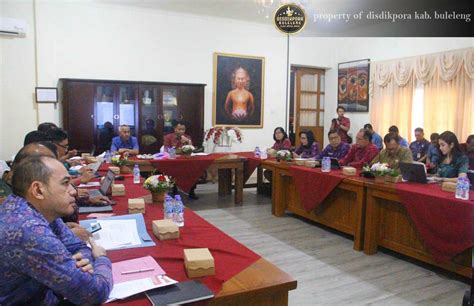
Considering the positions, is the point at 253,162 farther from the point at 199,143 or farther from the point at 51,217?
the point at 51,217

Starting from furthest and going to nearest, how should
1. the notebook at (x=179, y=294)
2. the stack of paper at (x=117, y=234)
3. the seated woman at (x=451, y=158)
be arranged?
the seated woman at (x=451, y=158)
the stack of paper at (x=117, y=234)
the notebook at (x=179, y=294)

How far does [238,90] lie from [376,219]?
191 inches

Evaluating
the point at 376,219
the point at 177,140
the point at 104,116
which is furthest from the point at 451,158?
the point at 104,116

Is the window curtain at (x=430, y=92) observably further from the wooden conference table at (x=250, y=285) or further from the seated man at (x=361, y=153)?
the wooden conference table at (x=250, y=285)

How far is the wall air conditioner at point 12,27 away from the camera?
595 cm

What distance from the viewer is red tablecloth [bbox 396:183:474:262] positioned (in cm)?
294

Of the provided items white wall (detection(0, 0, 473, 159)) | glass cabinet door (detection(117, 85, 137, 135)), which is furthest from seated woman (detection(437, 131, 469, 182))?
glass cabinet door (detection(117, 85, 137, 135))

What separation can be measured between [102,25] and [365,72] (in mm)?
5510

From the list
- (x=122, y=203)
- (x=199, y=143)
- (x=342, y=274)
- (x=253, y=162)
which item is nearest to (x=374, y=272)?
(x=342, y=274)

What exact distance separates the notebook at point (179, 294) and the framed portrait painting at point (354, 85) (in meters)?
7.79

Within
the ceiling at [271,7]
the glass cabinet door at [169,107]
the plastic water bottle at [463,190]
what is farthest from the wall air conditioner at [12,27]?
the plastic water bottle at [463,190]

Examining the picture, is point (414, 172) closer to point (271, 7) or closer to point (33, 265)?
point (33, 265)

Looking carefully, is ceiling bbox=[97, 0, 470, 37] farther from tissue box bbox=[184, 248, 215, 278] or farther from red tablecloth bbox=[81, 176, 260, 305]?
tissue box bbox=[184, 248, 215, 278]

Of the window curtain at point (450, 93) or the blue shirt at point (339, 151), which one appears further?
the window curtain at point (450, 93)
